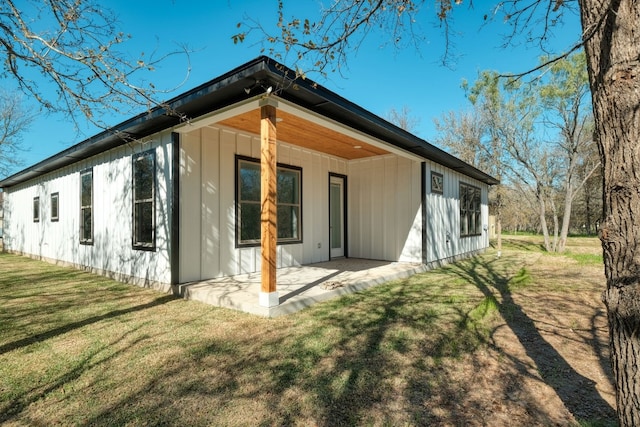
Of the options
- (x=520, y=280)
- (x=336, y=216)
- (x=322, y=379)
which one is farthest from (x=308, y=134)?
(x=520, y=280)

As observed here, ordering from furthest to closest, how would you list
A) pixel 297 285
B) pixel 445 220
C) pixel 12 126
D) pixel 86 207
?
pixel 12 126, pixel 445 220, pixel 86 207, pixel 297 285

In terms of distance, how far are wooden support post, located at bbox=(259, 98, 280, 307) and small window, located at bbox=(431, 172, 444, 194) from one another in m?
5.26

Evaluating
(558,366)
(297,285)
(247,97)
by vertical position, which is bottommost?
(558,366)

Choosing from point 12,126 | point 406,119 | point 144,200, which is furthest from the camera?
point 406,119

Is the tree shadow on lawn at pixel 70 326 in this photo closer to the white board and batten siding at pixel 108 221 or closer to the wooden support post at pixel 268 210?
the white board and batten siding at pixel 108 221

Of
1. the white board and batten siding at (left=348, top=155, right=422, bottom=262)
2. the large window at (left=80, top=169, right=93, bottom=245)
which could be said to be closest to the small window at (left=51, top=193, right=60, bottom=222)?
the large window at (left=80, top=169, right=93, bottom=245)

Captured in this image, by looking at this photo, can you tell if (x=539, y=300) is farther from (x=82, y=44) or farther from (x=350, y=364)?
(x=82, y=44)

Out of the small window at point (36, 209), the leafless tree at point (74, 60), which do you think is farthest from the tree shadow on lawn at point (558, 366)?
the small window at point (36, 209)

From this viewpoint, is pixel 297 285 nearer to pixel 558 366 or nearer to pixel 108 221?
pixel 558 366

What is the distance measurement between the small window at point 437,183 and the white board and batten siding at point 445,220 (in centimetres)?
10

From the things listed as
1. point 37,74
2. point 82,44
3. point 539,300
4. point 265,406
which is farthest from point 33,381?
point 539,300

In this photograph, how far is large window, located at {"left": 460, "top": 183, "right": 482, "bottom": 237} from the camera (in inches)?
391

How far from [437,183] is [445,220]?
107cm

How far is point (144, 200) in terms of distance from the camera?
5.57m
